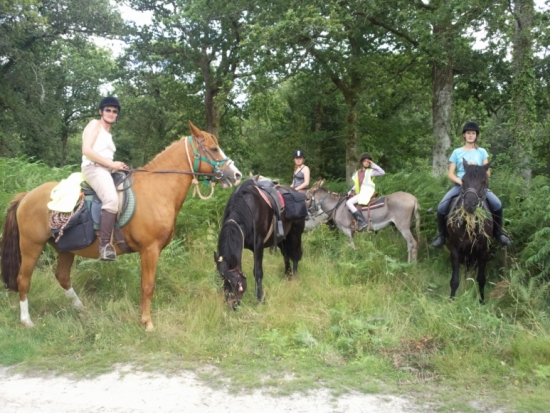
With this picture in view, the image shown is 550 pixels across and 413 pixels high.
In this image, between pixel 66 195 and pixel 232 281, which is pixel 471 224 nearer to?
pixel 232 281

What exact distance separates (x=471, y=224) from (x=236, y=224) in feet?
10.9

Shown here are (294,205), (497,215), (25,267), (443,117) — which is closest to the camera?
(25,267)

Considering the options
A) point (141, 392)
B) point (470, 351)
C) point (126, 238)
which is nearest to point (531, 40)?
point (470, 351)

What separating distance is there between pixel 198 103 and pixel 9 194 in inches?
601

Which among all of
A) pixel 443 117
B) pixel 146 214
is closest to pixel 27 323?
pixel 146 214

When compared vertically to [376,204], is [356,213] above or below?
below

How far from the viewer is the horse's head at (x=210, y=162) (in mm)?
5328

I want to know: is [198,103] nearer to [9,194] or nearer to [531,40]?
[9,194]

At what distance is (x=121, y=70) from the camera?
70.5 feet

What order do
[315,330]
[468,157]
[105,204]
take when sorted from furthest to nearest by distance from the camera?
[468,157], [315,330], [105,204]

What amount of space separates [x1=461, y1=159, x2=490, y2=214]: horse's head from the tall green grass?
1.16 meters

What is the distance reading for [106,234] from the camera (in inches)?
189

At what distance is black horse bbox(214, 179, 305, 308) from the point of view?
5.29 meters

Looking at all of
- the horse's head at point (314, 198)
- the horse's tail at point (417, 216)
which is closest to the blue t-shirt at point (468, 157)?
the horse's tail at point (417, 216)
